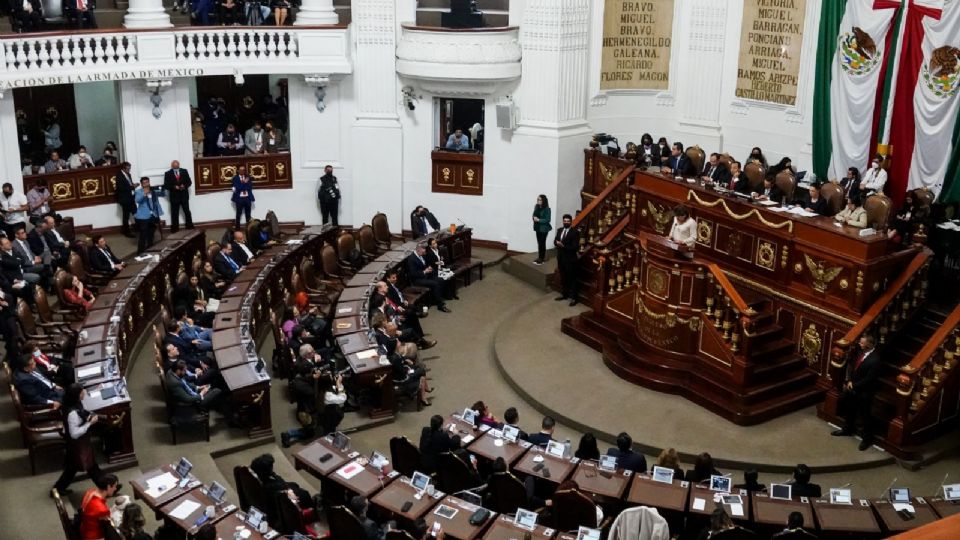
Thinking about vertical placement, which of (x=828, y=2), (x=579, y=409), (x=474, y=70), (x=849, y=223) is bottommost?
(x=579, y=409)

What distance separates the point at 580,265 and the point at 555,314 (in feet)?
3.86

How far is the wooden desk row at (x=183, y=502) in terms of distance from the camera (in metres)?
9.95

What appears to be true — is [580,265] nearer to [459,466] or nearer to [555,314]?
[555,314]

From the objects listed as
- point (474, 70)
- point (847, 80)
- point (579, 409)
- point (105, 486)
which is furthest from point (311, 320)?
point (847, 80)

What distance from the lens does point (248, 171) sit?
70.6 feet

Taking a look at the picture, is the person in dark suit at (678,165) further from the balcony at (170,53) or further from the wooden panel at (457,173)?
the balcony at (170,53)

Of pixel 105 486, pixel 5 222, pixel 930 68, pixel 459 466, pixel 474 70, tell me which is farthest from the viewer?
pixel 474 70

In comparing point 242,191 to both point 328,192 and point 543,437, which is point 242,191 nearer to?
point 328,192

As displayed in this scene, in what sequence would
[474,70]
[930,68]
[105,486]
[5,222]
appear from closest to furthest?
[105,486]
[930,68]
[5,222]
[474,70]

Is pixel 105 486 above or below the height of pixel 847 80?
below

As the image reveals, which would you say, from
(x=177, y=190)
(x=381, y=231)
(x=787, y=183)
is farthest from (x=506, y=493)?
(x=177, y=190)

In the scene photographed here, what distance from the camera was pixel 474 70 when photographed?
19.9 m

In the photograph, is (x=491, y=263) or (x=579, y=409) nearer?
(x=579, y=409)

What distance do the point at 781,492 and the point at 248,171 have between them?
1388 cm
